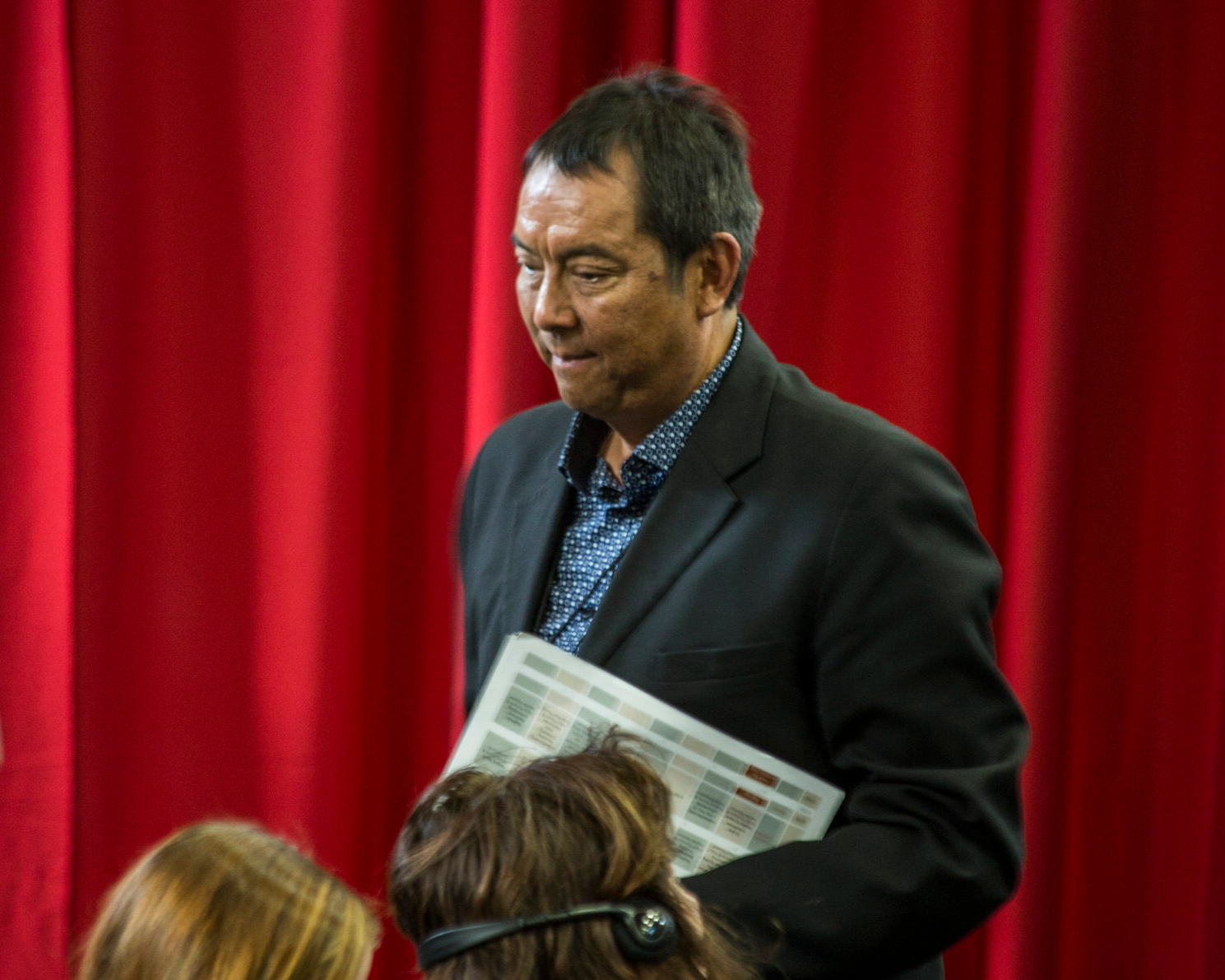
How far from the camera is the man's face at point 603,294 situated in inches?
42.8

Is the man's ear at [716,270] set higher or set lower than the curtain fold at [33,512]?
higher

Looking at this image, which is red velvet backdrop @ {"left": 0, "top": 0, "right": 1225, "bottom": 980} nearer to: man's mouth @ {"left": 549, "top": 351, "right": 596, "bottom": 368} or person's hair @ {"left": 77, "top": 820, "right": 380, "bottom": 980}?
man's mouth @ {"left": 549, "top": 351, "right": 596, "bottom": 368}

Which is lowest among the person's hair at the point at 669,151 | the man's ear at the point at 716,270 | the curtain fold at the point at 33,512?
the curtain fold at the point at 33,512

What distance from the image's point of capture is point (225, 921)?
79 centimetres

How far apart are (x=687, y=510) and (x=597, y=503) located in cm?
16

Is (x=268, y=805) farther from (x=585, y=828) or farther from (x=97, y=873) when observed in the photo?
(x=585, y=828)

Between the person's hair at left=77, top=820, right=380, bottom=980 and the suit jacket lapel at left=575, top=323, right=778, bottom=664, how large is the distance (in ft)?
1.12

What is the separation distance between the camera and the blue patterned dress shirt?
1.17 meters

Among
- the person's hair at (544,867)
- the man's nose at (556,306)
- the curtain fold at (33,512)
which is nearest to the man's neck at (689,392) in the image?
the man's nose at (556,306)

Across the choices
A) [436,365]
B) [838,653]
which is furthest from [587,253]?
[436,365]

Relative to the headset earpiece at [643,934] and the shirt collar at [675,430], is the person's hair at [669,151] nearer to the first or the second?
the shirt collar at [675,430]

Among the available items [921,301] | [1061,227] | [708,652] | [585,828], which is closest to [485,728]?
[708,652]

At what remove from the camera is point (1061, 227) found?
1.60 metres

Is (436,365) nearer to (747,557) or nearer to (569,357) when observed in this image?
(569,357)
